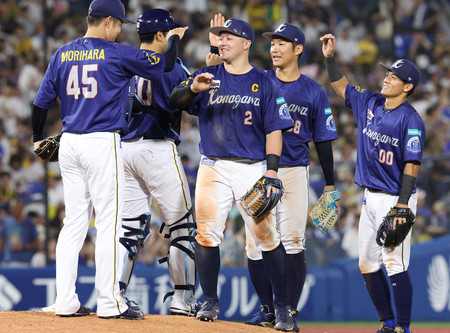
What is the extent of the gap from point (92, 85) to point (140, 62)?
37cm

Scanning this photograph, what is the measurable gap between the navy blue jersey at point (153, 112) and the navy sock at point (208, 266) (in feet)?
3.30

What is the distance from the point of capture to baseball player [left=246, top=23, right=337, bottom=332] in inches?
231

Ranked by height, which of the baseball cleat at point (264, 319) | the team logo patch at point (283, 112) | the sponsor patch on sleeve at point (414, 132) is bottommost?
the baseball cleat at point (264, 319)

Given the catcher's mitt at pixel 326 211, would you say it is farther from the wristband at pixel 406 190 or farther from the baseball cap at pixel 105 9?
the baseball cap at pixel 105 9

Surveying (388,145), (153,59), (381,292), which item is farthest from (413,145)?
(153,59)

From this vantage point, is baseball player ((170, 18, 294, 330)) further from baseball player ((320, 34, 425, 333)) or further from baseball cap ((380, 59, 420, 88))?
baseball cap ((380, 59, 420, 88))

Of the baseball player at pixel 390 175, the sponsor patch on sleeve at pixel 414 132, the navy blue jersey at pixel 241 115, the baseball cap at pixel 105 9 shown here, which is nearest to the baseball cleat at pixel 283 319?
the baseball player at pixel 390 175

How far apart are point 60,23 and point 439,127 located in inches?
278

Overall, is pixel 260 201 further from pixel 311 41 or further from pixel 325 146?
pixel 311 41

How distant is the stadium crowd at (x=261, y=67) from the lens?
1011 cm

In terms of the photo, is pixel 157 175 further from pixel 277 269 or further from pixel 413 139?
pixel 413 139

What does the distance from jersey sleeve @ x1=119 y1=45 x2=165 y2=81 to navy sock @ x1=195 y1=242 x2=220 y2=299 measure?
4.36ft

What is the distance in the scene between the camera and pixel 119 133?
17.2 ft

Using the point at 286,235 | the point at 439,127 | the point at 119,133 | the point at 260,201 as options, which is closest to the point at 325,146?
the point at 286,235
